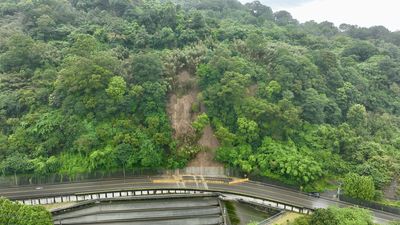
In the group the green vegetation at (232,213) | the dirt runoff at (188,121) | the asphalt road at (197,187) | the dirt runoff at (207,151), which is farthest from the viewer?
the dirt runoff at (188,121)

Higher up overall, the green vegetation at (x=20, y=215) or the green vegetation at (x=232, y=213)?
the green vegetation at (x=20, y=215)

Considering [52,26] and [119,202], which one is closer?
[119,202]

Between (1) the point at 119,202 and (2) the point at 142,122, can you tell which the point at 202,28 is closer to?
(2) the point at 142,122

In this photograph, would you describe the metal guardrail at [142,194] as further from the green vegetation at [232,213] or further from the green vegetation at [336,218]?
the green vegetation at [336,218]

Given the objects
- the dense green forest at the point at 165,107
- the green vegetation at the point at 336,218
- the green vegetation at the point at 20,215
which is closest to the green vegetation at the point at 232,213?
the dense green forest at the point at 165,107

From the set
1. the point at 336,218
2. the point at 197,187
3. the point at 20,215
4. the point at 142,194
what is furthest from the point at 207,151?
the point at 20,215

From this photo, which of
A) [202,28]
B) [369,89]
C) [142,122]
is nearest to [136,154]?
[142,122]

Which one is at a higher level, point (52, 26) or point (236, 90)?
point (52, 26)
